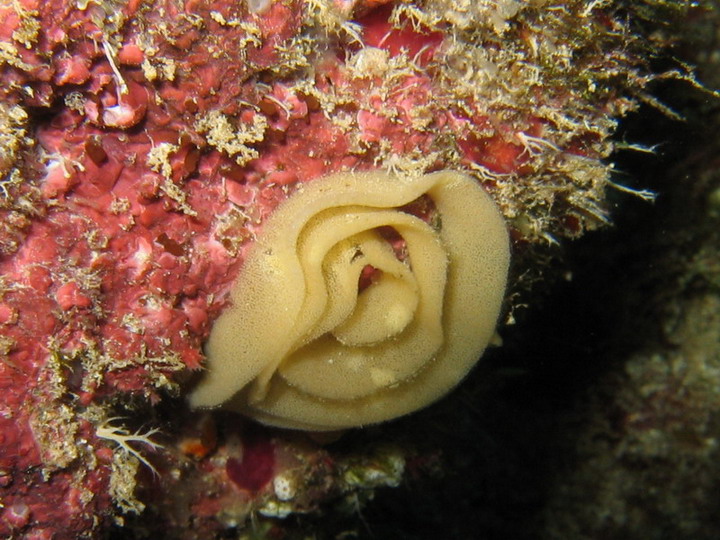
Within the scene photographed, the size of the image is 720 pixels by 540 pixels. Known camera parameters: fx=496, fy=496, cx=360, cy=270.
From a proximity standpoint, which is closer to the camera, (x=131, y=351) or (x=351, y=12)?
(x=351, y=12)

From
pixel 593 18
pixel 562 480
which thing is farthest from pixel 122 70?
pixel 562 480

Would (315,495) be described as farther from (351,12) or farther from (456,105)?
(351,12)

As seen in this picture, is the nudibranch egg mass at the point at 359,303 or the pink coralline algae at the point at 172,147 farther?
the nudibranch egg mass at the point at 359,303

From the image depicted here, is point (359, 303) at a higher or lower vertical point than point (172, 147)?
lower

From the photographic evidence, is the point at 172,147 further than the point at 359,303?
No
